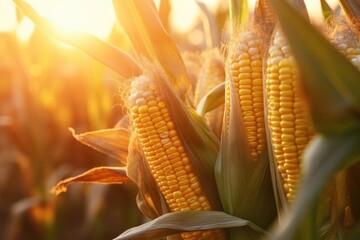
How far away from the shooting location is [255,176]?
4.48 feet

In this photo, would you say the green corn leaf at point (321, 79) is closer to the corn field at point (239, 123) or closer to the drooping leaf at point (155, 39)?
the corn field at point (239, 123)

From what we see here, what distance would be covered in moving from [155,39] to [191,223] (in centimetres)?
47

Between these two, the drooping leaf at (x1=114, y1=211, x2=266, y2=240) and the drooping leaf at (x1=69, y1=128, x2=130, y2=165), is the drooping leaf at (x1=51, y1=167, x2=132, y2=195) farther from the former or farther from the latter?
the drooping leaf at (x1=114, y1=211, x2=266, y2=240)

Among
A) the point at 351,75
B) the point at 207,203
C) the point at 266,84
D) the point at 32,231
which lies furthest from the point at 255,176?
the point at 32,231

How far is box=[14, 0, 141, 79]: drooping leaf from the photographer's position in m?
1.55

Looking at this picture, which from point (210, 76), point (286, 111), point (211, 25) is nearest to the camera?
point (286, 111)

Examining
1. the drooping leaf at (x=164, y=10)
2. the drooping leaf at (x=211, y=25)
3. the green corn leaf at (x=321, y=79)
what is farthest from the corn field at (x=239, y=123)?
the drooping leaf at (x=164, y=10)

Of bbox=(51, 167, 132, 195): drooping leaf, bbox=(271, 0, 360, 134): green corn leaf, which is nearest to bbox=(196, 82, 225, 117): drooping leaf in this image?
bbox=(51, 167, 132, 195): drooping leaf

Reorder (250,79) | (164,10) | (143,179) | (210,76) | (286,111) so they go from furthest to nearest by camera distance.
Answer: (164,10)
(210,76)
(143,179)
(250,79)
(286,111)

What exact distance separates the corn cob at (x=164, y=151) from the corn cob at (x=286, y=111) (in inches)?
10.1

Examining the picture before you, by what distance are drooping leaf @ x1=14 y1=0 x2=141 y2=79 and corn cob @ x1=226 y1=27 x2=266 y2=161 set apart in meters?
0.32

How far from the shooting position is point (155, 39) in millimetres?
1524

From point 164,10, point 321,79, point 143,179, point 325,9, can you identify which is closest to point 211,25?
point 164,10

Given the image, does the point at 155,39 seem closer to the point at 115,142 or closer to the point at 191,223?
the point at 115,142
